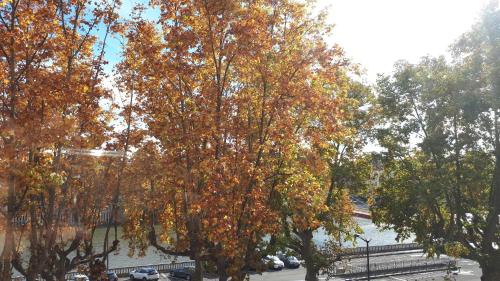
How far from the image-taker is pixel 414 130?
18.3 meters

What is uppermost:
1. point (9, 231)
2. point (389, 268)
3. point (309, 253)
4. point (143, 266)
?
point (9, 231)

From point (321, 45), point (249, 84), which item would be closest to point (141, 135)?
point (249, 84)

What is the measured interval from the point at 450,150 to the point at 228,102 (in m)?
10.7

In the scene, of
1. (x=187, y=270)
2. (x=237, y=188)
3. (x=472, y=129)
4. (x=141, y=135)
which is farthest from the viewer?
(x=187, y=270)

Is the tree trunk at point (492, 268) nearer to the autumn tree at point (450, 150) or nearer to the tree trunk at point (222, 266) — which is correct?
the autumn tree at point (450, 150)

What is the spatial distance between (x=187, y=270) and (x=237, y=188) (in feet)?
81.5

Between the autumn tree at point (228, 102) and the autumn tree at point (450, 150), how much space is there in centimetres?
639

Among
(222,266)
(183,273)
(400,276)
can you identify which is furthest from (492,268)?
(183,273)

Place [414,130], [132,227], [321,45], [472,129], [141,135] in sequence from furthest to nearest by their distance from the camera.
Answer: [414,130] → [472,129] → [132,227] → [141,135] → [321,45]

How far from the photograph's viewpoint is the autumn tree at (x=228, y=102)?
33.7 feet

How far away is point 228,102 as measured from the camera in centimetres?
1077

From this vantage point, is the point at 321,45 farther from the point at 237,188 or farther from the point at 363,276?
the point at 363,276

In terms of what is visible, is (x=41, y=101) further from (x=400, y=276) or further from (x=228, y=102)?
(x=400, y=276)

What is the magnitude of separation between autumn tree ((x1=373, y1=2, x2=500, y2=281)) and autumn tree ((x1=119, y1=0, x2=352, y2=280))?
6.39 meters
